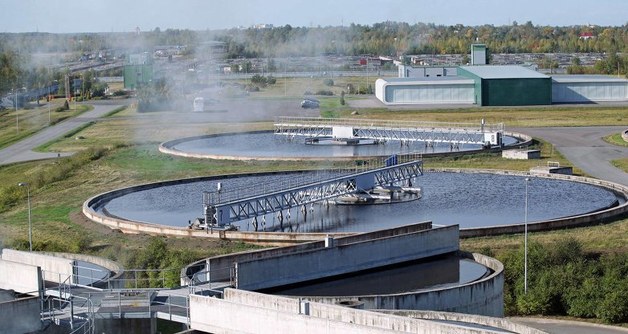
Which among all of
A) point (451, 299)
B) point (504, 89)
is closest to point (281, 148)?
point (504, 89)

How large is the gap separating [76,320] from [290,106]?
50171 millimetres

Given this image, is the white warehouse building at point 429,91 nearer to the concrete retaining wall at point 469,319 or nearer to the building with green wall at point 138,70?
the building with green wall at point 138,70

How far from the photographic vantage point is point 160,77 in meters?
76.1

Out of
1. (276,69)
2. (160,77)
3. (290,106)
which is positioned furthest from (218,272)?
(276,69)

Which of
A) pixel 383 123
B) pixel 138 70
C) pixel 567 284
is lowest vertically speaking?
pixel 567 284

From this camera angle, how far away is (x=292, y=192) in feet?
94.7

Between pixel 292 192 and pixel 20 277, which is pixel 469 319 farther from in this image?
pixel 292 192

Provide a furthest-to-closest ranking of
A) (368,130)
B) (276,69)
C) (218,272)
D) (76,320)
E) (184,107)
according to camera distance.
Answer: (276,69) → (184,107) → (368,130) → (218,272) → (76,320)

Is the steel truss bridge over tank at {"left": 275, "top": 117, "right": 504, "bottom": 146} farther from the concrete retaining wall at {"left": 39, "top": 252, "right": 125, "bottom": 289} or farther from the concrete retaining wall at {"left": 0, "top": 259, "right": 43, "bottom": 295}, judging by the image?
the concrete retaining wall at {"left": 0, "top": 259, "right": 43, "bottom": 295}

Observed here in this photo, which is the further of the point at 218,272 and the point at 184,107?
the point at 184,107

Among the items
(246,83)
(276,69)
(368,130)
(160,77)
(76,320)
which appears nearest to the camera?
(76,320)

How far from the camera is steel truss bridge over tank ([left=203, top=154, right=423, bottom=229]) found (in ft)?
88.8

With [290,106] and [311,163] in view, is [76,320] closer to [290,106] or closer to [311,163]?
[311,163]

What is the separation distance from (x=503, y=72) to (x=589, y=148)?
924 inches
